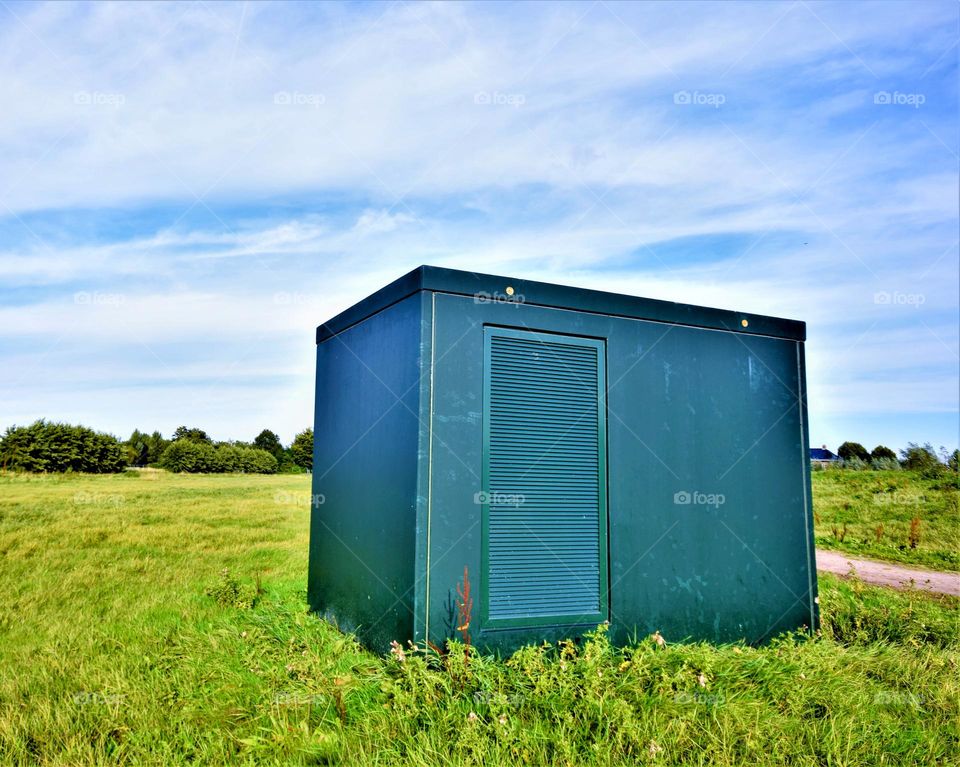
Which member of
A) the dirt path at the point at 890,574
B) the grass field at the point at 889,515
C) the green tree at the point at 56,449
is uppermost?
the green tree at the point at 56,449

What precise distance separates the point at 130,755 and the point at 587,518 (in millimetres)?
3317

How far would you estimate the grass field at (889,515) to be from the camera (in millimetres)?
11828

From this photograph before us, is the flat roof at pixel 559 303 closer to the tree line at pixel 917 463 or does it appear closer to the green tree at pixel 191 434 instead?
the tree line at pixel 917 463

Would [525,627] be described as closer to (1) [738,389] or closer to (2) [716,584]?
(2) [716,584]

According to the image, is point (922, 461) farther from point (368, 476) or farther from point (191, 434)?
point (191, 434)

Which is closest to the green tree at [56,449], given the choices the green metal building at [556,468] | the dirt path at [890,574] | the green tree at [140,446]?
the green tree at [140,446]

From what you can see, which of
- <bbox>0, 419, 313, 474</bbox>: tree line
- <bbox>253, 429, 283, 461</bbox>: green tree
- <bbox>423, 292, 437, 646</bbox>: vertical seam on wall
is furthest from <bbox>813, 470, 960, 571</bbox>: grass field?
<bbox>253, 429, 283, 461</bbox>: green tree

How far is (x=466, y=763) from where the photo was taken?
135 inches

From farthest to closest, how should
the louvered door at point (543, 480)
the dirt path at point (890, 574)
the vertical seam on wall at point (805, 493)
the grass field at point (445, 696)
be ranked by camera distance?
1. the dirt path at point (890, 574)
2. the vertical seam on wall at point (805, 493)
3. the louvered door at point (543, 480)
4. the grass field at point (445, 696)

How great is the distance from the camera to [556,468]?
5.32 m

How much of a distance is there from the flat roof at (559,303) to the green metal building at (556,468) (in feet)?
0.05

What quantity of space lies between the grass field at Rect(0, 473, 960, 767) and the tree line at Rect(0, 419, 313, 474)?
27461 mm

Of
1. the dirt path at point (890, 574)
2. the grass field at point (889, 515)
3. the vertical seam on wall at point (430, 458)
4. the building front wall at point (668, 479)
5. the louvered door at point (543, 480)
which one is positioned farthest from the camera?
the grass field at point (889, 515)

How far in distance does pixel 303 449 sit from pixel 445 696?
149 ft
